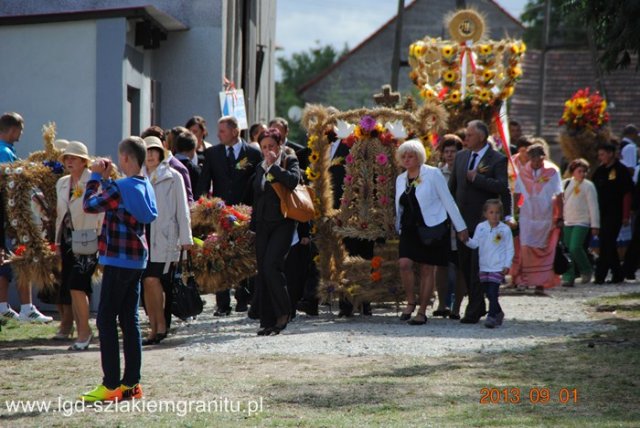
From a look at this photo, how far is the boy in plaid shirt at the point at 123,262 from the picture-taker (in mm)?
8711

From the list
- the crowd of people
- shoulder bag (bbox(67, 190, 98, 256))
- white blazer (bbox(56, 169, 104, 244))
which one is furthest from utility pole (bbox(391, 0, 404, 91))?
shoulder bag (bbox(67, 190, 98, 256))

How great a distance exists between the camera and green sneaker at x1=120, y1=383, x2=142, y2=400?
8.70 m

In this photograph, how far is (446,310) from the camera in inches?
563

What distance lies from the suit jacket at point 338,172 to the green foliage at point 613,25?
2882 millimetres

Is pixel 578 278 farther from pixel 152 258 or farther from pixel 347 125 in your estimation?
pixel 152 258

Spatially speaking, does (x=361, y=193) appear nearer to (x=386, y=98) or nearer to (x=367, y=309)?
(x=367, y=309)

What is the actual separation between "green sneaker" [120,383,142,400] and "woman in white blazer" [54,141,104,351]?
2811mm

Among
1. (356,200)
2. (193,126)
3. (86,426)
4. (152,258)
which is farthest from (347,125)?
(86,426)

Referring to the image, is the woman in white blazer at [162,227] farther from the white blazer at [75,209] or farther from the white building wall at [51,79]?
the white building wall at [51,79]

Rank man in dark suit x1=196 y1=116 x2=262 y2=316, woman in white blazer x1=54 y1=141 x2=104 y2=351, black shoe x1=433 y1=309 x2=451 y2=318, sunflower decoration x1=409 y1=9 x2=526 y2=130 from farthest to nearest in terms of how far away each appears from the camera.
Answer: sunflower decoration x1=409 y1=9 x2=526 y2=130
black shoe x1=433 y1=309 x2=451 y2=318
man in dark suit x1=196 y1=116 x2=262 y2=316
woman in white blazer x1=54 y1=141 x2=104 y2=351

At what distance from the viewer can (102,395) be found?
8.62 m

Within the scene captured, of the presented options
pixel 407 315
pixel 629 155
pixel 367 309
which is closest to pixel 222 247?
pixel 407 315

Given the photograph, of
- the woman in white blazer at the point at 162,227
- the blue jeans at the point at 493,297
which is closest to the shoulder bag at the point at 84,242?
the woman in white blazer at the point at 162,227
